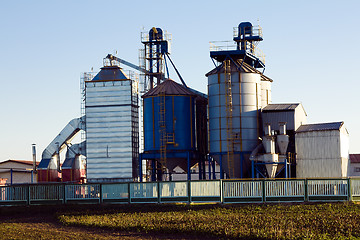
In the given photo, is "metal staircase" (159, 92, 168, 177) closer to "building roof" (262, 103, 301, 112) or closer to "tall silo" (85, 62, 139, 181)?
"tall silo" (85, 62, 139, 181)

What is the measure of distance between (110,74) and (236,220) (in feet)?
97.4

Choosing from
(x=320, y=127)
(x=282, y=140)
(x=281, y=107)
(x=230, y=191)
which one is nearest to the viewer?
(x=230, y=191)

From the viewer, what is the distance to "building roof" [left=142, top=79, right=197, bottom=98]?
5412cm

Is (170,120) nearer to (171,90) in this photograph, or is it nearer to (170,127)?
(170,127)

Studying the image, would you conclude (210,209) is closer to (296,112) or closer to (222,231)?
(222,231)

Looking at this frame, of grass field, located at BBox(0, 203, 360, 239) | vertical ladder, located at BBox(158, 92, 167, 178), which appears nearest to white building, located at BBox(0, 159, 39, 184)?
vertical ladder, located at BBox(158, 92, 167, 178)

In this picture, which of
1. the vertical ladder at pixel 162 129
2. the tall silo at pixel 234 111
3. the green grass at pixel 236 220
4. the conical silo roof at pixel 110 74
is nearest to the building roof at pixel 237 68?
the tall silo at pixel 234 111

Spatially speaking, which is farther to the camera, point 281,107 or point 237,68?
point 237,68

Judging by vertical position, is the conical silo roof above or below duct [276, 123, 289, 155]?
above

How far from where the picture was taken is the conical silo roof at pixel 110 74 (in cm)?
5662

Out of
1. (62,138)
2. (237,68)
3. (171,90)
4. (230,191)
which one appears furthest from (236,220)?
(62,138)

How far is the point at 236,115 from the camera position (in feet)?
168

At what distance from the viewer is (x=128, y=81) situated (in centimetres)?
5612

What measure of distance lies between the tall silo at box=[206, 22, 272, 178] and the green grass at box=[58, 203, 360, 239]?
13185 millimetres
